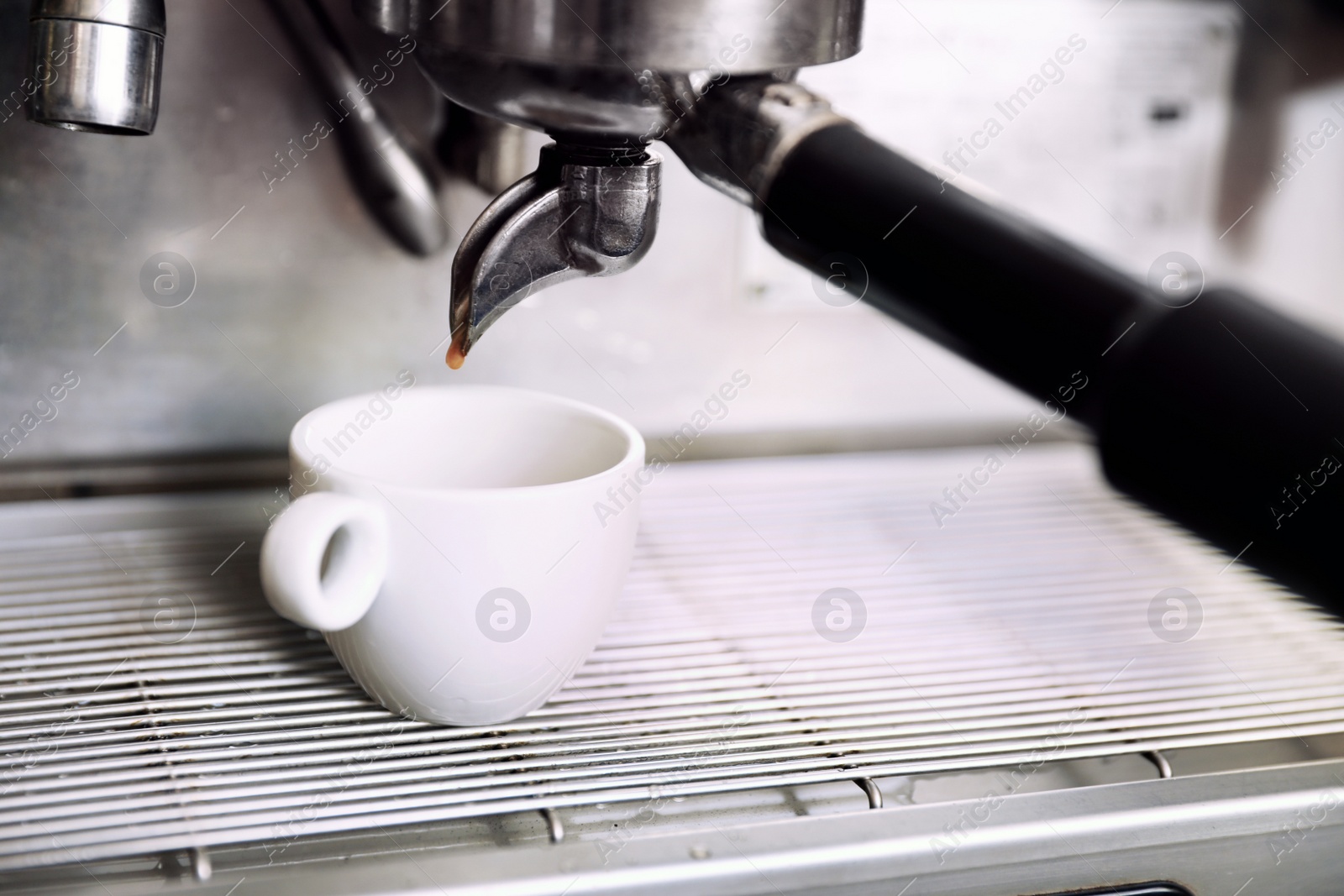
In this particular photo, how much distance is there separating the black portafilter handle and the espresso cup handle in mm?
141

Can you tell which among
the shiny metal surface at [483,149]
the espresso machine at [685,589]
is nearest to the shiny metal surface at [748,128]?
the espresso machine at [685,589]

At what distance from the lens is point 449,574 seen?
0.32 meters

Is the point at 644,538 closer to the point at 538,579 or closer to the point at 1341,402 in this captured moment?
the point at 538,579


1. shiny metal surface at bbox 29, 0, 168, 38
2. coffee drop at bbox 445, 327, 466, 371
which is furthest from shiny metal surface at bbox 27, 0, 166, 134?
coffee drop at bbox 445, 327, 466, 371

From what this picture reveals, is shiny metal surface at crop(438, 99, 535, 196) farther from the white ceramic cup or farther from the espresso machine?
the white ceramic cup

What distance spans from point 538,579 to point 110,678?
13cm

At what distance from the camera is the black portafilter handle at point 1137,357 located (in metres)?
0.23

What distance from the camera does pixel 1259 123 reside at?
21.9 inches

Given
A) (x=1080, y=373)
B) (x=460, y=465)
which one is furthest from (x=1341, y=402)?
(x=460, y=465)

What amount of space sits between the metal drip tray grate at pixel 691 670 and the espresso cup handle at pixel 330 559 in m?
0.04

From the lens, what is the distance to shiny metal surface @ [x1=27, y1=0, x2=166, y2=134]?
314 mm

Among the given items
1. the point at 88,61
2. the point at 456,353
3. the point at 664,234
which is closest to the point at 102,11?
the point at 88,61

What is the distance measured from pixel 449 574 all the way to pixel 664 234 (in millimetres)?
232

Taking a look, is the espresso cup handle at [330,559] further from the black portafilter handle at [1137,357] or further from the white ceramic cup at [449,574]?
the black portafilter handle at [1137,357]
